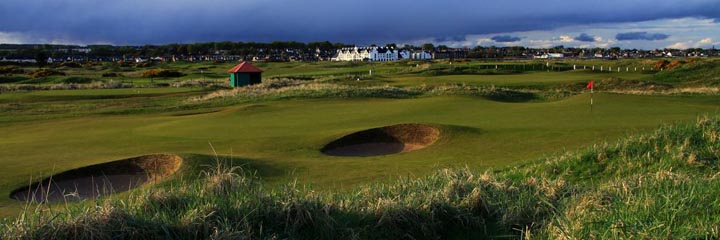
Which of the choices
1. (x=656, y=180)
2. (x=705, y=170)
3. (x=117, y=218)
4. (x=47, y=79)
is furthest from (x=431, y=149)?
(x=47, y=79)

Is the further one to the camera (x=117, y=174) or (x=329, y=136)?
(x=329, y=136)

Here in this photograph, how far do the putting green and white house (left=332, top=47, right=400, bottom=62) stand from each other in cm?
14023

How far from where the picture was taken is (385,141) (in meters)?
17.3

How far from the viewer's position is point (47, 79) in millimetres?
59500

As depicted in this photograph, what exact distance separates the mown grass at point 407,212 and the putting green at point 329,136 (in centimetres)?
330

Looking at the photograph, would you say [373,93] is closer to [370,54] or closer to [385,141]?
[385,141]

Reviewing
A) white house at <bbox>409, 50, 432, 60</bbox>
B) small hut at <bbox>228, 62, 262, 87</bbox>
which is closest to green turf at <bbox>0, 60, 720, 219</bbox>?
small hut at <bbox>228, 62, 262, 87</bbox>

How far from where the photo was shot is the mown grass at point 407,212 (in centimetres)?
500

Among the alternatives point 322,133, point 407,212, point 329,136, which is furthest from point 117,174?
point 407,212

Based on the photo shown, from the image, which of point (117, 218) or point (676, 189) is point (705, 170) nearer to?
point (676, 189)

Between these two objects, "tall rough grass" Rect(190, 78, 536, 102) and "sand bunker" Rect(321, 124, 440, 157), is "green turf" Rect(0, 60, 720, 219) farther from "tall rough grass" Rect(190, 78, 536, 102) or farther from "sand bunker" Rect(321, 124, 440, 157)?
"tall rough grass" Rect(190, 78, 536, 102)

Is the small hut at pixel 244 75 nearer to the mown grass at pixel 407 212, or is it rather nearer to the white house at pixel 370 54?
the mown grass at pixel 407 212

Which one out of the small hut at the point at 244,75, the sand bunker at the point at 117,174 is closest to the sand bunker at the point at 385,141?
the sand bunker at the point at 117,174

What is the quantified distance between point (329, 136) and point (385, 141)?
5.73 feet
